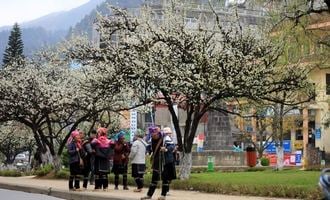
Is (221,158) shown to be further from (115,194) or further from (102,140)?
(115,194)

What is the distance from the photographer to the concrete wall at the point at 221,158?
39406mm

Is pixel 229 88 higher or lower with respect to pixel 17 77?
lower

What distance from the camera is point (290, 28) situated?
23.2 m

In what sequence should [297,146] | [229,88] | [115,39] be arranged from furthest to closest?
[297,146]
[115,39]
[229,88]

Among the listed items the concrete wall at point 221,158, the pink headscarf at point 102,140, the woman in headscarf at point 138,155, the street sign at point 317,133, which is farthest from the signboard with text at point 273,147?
the woman in headscarf at point 138,155

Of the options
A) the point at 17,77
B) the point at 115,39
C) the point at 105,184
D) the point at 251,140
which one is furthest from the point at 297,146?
the point at 105,184

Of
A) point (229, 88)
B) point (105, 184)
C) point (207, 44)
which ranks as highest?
point (207, 44)

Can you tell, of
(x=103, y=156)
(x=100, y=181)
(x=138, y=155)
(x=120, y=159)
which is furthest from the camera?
(x=120, y=159)

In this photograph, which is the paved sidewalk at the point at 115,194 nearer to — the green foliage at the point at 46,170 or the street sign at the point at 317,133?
the green foliage at the point at 46,170

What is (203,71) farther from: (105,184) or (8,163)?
(8,163)

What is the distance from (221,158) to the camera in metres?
39.7

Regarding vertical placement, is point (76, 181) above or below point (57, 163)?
below

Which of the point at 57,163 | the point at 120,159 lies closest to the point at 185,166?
the point at 120,159

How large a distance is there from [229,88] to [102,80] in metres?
5.29
